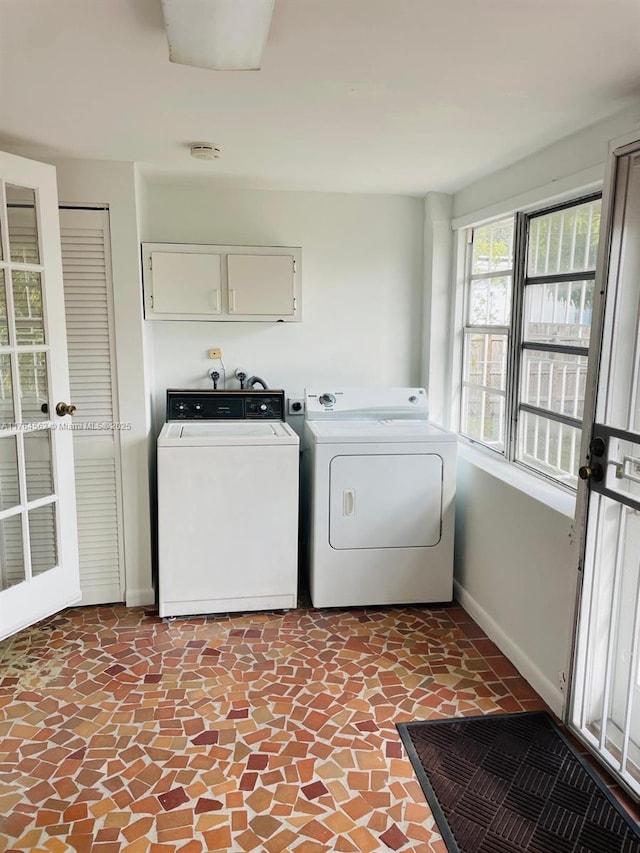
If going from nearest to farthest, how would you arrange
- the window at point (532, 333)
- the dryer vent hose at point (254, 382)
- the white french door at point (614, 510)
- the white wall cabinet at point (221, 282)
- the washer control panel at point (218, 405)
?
the white french door at point (614, 510) < the window at point (532, 333) < the white wall cabinet at point (221, 282) < the washer control panel at point (218, 405) < the dryer vent hose at point (254, 382)

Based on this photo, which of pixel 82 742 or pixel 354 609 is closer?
pixel 82 742

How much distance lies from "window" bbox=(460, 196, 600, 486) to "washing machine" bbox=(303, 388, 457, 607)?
368 millimetres

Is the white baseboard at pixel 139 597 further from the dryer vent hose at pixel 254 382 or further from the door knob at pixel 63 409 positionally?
the dryer vent hose at pixel 254 382

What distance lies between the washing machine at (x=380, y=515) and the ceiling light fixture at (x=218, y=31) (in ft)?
5.98

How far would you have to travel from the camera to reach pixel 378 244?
146 inches

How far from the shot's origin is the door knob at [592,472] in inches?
81.4

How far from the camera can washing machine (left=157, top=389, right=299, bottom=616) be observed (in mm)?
3016

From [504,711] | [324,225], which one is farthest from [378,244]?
[504,711]

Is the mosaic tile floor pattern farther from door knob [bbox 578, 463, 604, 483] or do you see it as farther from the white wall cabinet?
the white wall cabinet

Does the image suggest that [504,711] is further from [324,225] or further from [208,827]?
[324,225]

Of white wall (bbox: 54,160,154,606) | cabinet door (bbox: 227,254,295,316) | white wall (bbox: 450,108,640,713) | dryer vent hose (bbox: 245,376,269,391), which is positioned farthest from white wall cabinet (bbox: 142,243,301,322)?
white wall (bbox: 450,108,640,713)

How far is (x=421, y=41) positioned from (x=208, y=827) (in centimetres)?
231

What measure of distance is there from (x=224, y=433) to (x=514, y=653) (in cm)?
175

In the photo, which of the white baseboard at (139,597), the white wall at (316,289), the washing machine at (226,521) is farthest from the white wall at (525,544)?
the white baseboard at (139,597)
